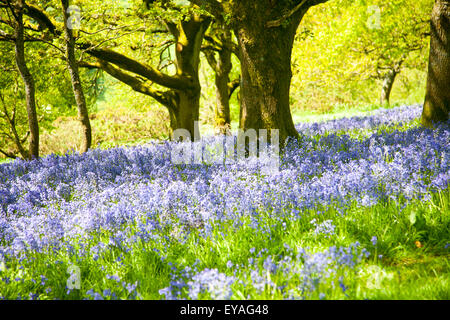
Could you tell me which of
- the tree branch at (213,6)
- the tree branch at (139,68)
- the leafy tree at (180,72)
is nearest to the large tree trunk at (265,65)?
the tree branch at (213,6)

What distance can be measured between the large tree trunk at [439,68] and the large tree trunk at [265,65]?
2.79 meters

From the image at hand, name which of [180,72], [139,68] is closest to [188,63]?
[180,72]

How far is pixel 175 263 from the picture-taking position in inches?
121

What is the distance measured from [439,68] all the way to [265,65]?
12.1ft

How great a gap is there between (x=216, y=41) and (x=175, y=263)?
1316 centimetres

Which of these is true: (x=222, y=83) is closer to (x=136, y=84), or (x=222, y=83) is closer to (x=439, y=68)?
(x=136, y=84)

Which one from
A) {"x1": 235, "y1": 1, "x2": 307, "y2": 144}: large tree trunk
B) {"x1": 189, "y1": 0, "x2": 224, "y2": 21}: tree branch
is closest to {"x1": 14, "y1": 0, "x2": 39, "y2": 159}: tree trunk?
{"x1": 189, "y1": 0, "x2": 224, "y2": 21}: tree branch

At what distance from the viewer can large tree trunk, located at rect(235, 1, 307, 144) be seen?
6734mm

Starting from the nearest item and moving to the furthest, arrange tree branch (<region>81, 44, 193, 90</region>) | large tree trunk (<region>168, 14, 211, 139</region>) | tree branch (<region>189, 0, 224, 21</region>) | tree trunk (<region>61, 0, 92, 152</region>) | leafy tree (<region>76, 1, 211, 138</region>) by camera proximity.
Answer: tree branch (<region>189, 0, 224, 21</region>), tree trunk (<region>61, 0, 92, 152</region>), tree branch (<region>81, 44, 193, 90</region>), leafy tree (<region>76, 1, 211, 138</region>), large tree trunk (<region>168, 14, 211, 139</region>)

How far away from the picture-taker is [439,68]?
295 inches

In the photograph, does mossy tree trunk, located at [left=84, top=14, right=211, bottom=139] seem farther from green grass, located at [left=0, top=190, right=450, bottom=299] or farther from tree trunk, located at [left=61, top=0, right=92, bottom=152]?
green grass, located at [left=0, top=190, right=450, bottom=299]

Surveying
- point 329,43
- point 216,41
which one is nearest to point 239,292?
point 216,41

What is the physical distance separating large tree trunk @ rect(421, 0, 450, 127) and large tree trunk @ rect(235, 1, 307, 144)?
2.79m

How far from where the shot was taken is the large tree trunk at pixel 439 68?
730cm
